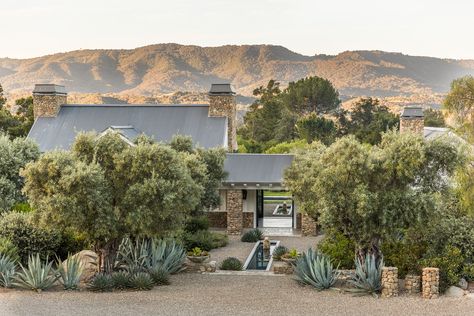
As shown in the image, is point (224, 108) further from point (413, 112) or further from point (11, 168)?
point (11, 168)

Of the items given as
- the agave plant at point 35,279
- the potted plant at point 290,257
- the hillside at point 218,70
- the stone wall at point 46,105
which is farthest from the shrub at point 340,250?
the hillside at point 218,70

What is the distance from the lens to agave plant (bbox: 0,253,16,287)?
57.0ft

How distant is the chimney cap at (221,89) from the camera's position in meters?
34.8

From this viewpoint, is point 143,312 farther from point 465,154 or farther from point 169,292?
point 465,154

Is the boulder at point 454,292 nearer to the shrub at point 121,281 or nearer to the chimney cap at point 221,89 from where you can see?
the shrub at point 121,281

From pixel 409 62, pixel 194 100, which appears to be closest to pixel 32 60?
pixel 194 100

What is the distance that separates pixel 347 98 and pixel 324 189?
113634 millimetres

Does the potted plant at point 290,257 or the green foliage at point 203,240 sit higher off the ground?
the potted plant at point 290,257

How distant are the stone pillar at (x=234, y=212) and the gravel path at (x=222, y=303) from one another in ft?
33.6

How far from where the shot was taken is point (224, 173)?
26.6m

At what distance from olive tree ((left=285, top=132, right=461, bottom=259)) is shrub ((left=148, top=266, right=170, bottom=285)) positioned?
15.5 ft

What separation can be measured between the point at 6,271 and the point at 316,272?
8.43 metres

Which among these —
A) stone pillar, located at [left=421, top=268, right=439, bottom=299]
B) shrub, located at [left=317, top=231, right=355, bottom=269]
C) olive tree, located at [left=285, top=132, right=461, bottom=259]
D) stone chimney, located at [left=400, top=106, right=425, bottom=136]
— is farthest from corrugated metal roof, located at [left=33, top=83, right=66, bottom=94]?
stone pillar, located at [left=421, top=268, right=439, bottom=299]

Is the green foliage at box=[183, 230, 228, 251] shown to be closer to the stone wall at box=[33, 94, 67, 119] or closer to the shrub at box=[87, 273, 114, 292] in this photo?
the shrub at box=[87, 273, 114, 292]
